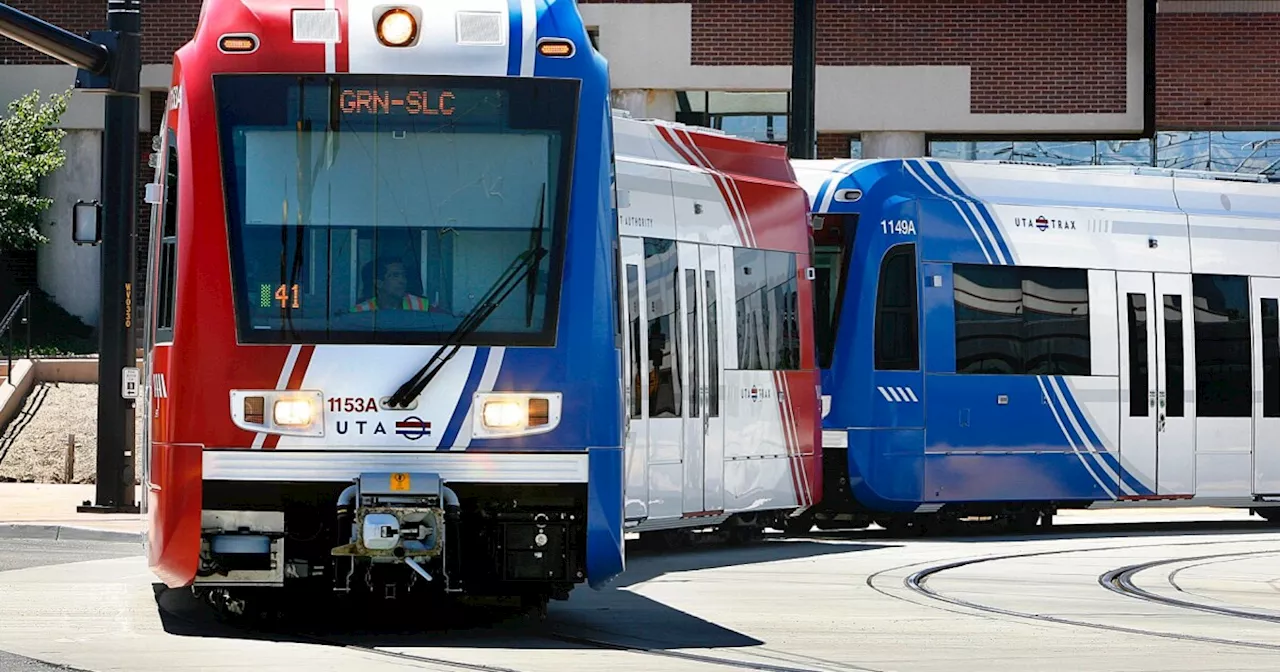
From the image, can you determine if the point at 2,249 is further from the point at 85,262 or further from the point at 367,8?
the point at 367,8

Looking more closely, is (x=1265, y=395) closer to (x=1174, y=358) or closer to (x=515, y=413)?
(x=1174, y=358)

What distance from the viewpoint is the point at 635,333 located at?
50.3ft

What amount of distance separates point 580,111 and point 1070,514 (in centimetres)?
1523

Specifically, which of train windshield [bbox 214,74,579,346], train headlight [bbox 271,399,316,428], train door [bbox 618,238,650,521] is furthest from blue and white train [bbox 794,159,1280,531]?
train headlight [bbox 271,399,316,428]

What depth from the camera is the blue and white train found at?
1873 centimetres

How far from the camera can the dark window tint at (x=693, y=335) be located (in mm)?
16094

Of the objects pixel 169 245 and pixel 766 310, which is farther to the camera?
pixel 766 310

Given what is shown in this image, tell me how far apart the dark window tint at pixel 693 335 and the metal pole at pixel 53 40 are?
6.70 m

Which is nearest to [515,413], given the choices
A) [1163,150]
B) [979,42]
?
[979,42]

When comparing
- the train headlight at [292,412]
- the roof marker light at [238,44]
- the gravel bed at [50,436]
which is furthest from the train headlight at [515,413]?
the gravel bed at [50,436]

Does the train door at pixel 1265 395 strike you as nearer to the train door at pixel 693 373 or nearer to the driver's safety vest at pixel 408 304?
the train door at pixel 693 373

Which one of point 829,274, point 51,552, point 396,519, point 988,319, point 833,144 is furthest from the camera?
point 833,144

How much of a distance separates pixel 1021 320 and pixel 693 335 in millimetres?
4438

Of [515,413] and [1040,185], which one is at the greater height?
[1040,185]
